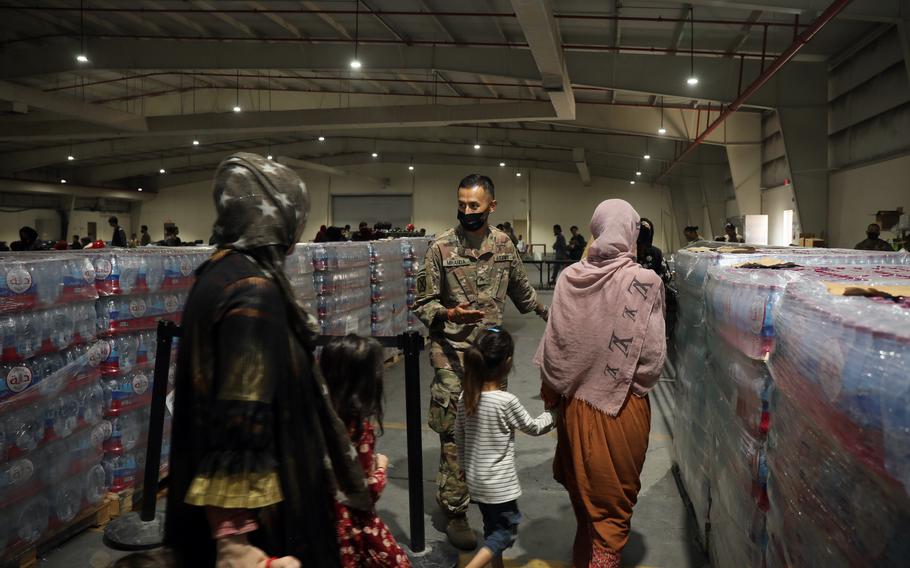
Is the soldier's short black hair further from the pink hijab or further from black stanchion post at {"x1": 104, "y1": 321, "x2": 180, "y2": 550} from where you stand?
black stanchion post at {"x1": 104, "y1": 321, "x2": 180, "y2": 550}

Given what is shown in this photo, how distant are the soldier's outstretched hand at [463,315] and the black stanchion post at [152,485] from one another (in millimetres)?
1313

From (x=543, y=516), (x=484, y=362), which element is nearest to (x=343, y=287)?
(x=543, y=516)

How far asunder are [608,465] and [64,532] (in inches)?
106

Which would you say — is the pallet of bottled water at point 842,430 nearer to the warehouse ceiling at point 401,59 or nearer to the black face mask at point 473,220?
the black face mask at point 473,220

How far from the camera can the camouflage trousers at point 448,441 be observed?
3502mm

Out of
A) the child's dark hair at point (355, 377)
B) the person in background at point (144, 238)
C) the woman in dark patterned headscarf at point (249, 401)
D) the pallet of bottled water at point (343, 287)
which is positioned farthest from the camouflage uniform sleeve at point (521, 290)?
the person in background at point (144, 238)

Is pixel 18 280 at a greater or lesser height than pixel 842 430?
greater

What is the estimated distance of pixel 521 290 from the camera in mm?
3881

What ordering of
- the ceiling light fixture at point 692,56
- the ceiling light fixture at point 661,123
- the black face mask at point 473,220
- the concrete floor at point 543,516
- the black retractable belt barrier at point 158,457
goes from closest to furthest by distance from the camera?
the black retractable belt barrier at point 158,457
the concrete floor at point 543,516
the black face mask at point 473,220
the ceiling light fixture at point 692,56
the ceiling light fixture at point 661,123

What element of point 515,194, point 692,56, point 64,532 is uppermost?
point 692,56

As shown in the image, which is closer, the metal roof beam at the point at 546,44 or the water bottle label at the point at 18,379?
the water bottle label at the point at 18,379

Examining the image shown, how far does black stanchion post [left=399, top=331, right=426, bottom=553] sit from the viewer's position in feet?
10.3

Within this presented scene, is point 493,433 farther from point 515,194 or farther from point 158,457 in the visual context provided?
point 515,194

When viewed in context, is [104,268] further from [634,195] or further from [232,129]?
[634,195]
